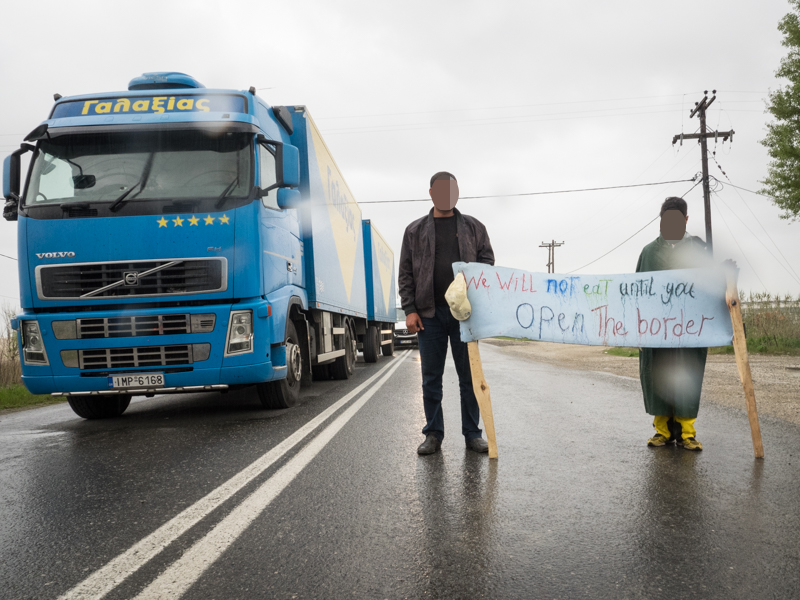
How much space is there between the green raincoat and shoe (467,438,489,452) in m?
1.25

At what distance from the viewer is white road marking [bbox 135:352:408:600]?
2279 millimetres

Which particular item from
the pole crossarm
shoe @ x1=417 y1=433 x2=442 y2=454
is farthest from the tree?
shoe @ x1=417 y1=433 x2=442 y2=454

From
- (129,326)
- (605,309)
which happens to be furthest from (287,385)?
(605,309)

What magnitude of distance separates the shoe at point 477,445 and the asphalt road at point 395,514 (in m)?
0.08

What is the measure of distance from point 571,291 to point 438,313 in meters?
1.09

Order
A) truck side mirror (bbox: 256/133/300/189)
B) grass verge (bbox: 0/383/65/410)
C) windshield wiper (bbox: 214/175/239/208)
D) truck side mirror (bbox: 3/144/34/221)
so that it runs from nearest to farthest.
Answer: windshield wiper (bbox: 214/175/239/208) → truck side mirror (bbox: 3/144/34/221) → truck side mirror (bbox: 256/133/300/189) → grass verge (bbox: 0/383/65/410)

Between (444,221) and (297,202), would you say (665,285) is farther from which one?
(297,202)

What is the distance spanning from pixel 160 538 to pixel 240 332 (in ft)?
10.7

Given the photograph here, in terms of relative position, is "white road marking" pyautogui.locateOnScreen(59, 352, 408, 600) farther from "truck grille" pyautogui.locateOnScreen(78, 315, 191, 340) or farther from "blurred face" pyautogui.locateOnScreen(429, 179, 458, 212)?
"blurred face" pyautogui.locateOnScreen(429, 179, 458, 212)

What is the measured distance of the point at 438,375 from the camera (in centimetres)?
467

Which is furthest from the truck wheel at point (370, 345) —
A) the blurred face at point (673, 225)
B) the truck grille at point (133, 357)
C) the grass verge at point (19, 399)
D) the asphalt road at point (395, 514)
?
the blurred face at point (673, 225)

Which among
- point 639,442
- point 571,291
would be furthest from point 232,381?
point 639,442

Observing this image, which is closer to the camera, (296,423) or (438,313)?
(438,313)

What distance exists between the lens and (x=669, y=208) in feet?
14.8
